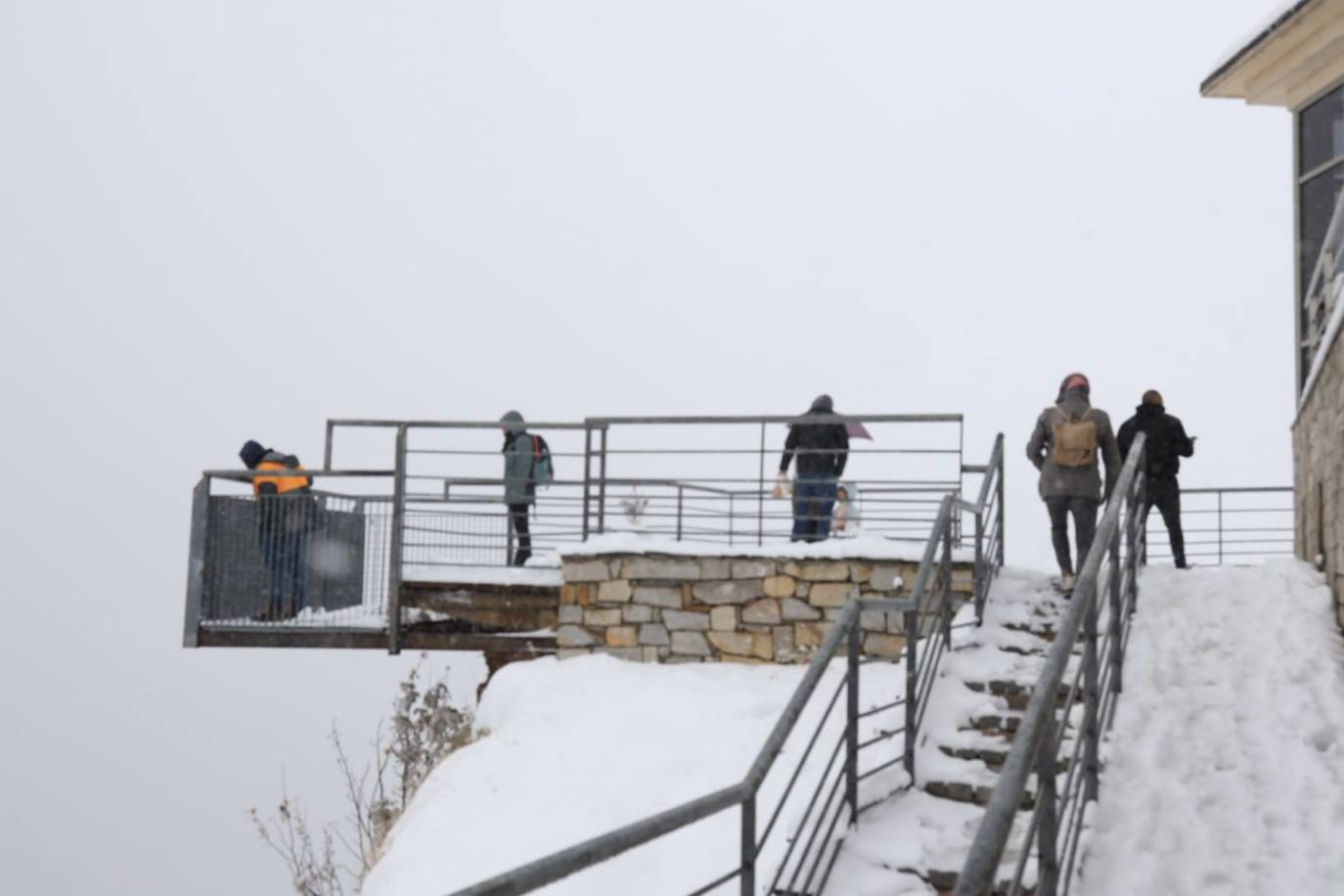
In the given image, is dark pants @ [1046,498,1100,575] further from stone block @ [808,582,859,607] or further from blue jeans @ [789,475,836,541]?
blue jeans @ [789,475,836,541]

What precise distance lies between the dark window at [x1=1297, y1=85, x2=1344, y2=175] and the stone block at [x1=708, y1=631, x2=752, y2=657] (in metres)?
6.03

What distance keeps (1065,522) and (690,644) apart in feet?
9.51

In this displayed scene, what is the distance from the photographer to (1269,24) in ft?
39.0

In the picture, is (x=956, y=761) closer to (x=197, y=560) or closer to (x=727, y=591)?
(x=727, y=591)

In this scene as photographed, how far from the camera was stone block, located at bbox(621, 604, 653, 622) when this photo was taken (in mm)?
11234

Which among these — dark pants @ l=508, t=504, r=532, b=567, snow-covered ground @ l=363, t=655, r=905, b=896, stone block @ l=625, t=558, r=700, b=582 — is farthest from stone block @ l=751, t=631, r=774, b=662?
dark pants @ l=508, t=504, r=532, b=567

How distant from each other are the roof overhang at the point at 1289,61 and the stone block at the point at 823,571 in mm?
5391

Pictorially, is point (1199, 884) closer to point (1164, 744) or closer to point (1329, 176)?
Answer: point (1164, 744)

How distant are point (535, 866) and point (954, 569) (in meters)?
7.49

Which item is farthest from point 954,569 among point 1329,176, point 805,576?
point 1329,176

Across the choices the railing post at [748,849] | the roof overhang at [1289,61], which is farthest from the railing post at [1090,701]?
the roof overhang at [1289,61]

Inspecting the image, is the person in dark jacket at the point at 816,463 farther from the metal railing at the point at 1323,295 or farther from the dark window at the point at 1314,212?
the dark window at the point at 1314,212

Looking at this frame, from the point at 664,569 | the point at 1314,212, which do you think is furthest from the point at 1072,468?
the point at 1314,212

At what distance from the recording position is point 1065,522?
980 cm
